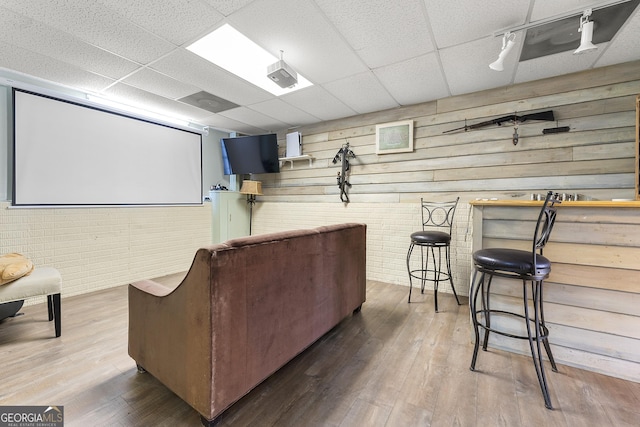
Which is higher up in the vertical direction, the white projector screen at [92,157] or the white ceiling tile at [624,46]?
the white ceiling tile at [624,46]

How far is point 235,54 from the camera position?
2.40 meters

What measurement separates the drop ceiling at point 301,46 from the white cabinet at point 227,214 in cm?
175

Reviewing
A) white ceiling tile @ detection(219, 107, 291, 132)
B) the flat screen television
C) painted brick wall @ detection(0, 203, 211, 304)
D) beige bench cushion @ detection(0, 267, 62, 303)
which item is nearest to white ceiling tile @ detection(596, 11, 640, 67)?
white ceiling tile @ detection(219, 107, 291, 132)

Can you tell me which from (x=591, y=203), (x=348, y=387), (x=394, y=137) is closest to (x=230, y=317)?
(x=348, y=387)

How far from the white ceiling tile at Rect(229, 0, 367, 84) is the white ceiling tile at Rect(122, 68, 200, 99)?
1284 millimetres

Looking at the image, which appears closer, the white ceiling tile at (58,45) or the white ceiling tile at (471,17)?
the white ceiling tile at (471,17)

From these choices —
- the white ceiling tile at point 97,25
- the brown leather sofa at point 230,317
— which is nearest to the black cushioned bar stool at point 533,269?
the brown leather sofa at point 230,317

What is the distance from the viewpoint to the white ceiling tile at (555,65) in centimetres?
232

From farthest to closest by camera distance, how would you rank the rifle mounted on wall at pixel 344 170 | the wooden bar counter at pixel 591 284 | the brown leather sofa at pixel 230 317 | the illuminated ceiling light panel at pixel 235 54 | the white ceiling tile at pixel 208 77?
the rifle mounted on wall at pixel 344 170 → the white ceiling tile at pixel 208 77 → the illuminated ceiling light panel at pixel 235 54 → the wooden bar counter at pixel 591 284 → the brown leather sofa at pixel 230 317

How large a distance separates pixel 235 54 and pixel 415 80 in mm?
1870

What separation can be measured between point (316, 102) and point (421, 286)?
2796 millimetres

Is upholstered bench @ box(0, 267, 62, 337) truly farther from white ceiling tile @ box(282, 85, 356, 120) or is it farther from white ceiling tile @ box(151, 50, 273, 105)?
white ceiling tile @ box(282, 85, 356, 120)

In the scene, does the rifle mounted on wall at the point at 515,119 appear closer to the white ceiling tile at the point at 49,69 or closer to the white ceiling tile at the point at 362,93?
the white ceiling tile at the point at 362,93

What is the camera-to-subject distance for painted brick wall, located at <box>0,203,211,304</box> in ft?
9.20
